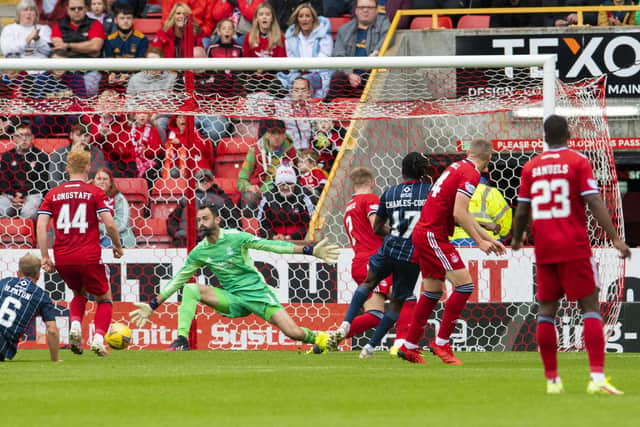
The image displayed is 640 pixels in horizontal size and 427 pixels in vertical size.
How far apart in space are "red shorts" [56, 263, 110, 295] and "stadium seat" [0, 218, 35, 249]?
8.41 ft

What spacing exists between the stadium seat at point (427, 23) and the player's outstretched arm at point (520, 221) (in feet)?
29.2

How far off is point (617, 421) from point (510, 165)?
969cm

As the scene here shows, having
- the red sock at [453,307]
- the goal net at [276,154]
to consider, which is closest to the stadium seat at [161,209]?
the goal net at [276,154]

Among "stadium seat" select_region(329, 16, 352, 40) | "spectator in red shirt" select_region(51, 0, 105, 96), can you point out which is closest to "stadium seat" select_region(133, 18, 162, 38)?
"spectator in red shirt" select_region(51, 0, 105, 96)

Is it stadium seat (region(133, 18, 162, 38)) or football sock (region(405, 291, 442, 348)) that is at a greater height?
stadium seat (region(133, 18, 162, 38))

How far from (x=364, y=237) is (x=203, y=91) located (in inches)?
198

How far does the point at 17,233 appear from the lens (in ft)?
49.6

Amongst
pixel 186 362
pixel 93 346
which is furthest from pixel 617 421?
pixel 93 346

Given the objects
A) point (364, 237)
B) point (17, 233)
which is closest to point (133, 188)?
point (17, 233)

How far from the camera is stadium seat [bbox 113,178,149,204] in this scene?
623 inches

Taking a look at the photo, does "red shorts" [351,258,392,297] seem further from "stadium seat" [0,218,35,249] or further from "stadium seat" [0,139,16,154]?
"stadium seat" [0,139,16,154]

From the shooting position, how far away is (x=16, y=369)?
10633mm

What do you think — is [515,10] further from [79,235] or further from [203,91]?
[79,235]

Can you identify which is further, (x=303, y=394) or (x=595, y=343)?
(x=303, y=394)
